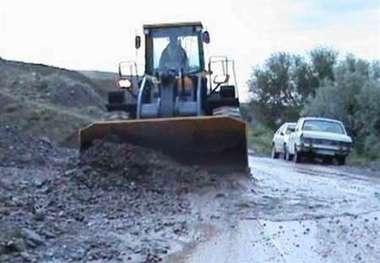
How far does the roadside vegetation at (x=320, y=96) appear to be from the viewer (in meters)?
39.4

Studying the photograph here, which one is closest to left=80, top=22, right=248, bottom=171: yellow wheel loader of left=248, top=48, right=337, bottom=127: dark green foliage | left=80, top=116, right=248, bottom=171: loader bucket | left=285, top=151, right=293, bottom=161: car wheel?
left=80, top=116, right=248, bottom=171: loader bucket

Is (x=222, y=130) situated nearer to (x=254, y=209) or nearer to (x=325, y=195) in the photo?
(x=325, y=195)

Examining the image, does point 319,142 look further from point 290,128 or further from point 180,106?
point 180,106

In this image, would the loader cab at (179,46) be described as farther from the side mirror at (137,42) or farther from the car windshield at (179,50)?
the side mirror at (137,42)

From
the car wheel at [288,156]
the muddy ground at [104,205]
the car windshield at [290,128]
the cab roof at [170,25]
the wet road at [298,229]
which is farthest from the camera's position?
the car windshield at [290,128]

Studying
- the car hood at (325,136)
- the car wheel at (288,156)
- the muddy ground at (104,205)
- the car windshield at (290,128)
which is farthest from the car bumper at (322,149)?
the muddy ground at (104,205)

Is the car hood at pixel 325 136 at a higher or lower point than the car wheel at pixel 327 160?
higher

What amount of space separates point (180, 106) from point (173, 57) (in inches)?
56.0

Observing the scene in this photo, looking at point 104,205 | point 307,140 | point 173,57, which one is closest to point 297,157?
point 307,140

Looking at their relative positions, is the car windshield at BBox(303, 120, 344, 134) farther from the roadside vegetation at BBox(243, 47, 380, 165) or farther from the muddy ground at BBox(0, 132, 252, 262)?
the muddy ground at BBox(0, 132, 252, 262)

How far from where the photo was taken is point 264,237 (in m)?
9.70

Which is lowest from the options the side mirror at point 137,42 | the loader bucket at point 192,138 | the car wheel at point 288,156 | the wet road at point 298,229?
the car wheel at point 288,156

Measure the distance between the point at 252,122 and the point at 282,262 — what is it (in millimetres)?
65958

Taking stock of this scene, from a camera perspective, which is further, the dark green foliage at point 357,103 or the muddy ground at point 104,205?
the dark green foliage at point 357,103
